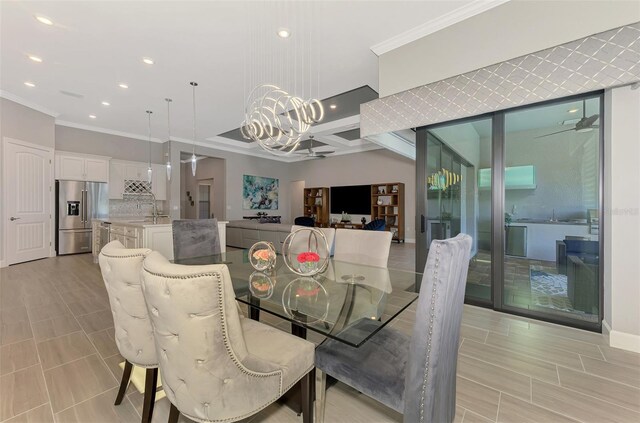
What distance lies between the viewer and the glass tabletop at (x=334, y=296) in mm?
1256

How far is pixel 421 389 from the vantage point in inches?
39.6

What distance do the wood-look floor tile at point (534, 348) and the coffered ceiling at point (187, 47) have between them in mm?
3044

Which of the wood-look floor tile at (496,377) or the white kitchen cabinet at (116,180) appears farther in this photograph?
the white kitchen cabinet at (116,180)

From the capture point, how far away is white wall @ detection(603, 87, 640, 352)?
2.06 meters

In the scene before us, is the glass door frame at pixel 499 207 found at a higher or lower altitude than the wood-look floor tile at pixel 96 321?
higher

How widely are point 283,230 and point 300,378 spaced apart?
445cm

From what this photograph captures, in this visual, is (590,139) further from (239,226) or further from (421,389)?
(239,226)

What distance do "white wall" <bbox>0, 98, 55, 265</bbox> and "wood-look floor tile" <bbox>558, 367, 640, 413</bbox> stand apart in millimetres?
7748

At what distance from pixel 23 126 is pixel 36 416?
19.5 feet

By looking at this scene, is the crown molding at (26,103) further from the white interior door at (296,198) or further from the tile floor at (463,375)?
the white interior door at (296,198)

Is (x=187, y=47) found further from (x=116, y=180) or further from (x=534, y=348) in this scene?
(x=116, y=180)

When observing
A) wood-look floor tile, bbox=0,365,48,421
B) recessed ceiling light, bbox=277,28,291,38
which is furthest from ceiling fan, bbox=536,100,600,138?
wood-look floor tile, bbox=0,365,48,421

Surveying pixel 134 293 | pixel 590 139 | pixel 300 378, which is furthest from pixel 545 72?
pixel 134 293

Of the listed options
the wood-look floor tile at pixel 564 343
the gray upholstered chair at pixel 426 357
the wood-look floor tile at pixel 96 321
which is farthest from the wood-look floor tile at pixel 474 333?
the wood-look floor tile at pixel 96 321
